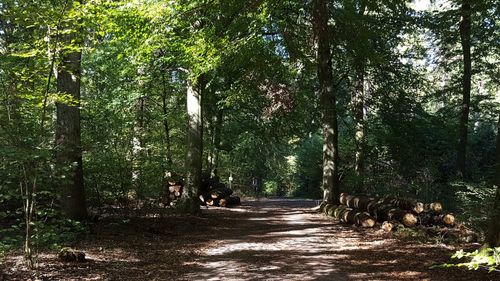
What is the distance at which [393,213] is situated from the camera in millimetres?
10742

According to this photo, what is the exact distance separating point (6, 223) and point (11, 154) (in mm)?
4677

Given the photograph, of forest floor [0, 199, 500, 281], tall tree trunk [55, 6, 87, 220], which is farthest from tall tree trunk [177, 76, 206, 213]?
tall tree trunk [55, 6, 87, 220]

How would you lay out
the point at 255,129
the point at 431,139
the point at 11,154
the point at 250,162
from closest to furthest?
the point at 11,154 → the point at 431,139 → the point at 255,129 → the point at 250,162

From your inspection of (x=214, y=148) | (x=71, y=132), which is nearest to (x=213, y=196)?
(x=214, y=148)

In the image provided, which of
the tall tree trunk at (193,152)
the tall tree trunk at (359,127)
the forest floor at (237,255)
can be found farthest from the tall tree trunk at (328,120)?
the tall tree trunk at (193,152)

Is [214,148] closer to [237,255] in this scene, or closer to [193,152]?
[193,152]

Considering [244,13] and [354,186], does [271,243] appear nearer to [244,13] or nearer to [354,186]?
[244,13]

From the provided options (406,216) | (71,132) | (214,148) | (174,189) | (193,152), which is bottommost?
(406,216)

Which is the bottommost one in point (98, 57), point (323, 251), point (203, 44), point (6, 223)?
point (323, 251)

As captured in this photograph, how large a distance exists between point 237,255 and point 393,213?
4.81 m

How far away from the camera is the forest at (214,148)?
670 centimetres

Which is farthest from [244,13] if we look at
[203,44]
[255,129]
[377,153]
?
[255,129]

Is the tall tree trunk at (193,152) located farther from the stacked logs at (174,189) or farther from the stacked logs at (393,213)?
the stacked logs at (393,213)

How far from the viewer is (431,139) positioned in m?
20.0
